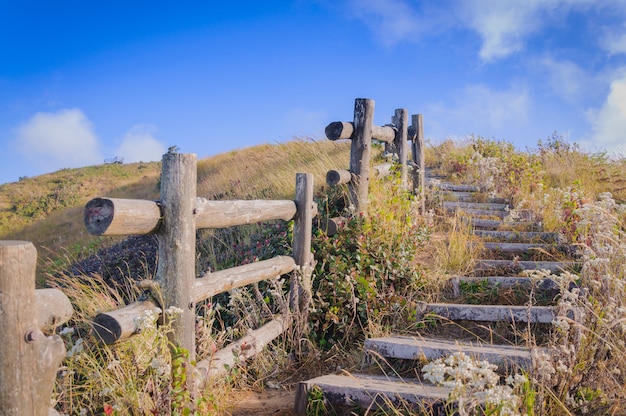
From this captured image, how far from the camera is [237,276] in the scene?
16.6ft

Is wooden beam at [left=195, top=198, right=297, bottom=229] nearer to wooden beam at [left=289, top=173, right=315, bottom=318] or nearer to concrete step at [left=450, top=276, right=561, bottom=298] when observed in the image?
wooden beam at [left=289, top=173, right=315, bottom=318]

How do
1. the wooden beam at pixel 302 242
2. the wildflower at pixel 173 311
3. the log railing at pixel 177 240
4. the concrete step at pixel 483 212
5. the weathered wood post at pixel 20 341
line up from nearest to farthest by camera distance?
the weathered wood post at pixel 20 341 → the log railing at pixel 177 240 → the wildflower at pixel 173 311 → the wooden beam at pixel 302 242 → the concrete step at pixel 483 212

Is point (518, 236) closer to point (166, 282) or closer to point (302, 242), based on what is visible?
point (302, 242)

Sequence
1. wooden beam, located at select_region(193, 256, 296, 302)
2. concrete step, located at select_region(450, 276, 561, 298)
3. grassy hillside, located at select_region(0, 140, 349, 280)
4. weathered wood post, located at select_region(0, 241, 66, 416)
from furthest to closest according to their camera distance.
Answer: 1. grassy hillside, located at select_region(0, 140, 349, 280)
2. concrete step, located at select_region(450, 276, 561, 298)
3. wooden beam, located at select_region(193, 256, 296, 302)
4. weathered wood post, located at select_region(0, 241, 66, 416)

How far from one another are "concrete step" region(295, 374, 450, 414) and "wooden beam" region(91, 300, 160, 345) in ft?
4.97

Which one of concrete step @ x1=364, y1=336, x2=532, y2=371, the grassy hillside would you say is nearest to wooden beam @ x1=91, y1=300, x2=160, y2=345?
concrete step @ x1=364, y1=336, x2=532, y2=371

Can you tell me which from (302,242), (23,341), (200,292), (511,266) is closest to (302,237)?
(302,242)

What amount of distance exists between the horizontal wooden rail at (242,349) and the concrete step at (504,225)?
509 cm

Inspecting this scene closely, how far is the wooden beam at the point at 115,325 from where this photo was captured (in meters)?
3.54

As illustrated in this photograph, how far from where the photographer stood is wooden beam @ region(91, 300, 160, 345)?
354 centimetres

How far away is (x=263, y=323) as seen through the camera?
6.08m

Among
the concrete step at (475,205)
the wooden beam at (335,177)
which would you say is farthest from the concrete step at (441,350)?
the concrete step at (475,205)

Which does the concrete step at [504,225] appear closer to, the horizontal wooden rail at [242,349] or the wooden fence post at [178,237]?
the horizontal wooden rail at [242,349]

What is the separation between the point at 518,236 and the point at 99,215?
24.5 feet
